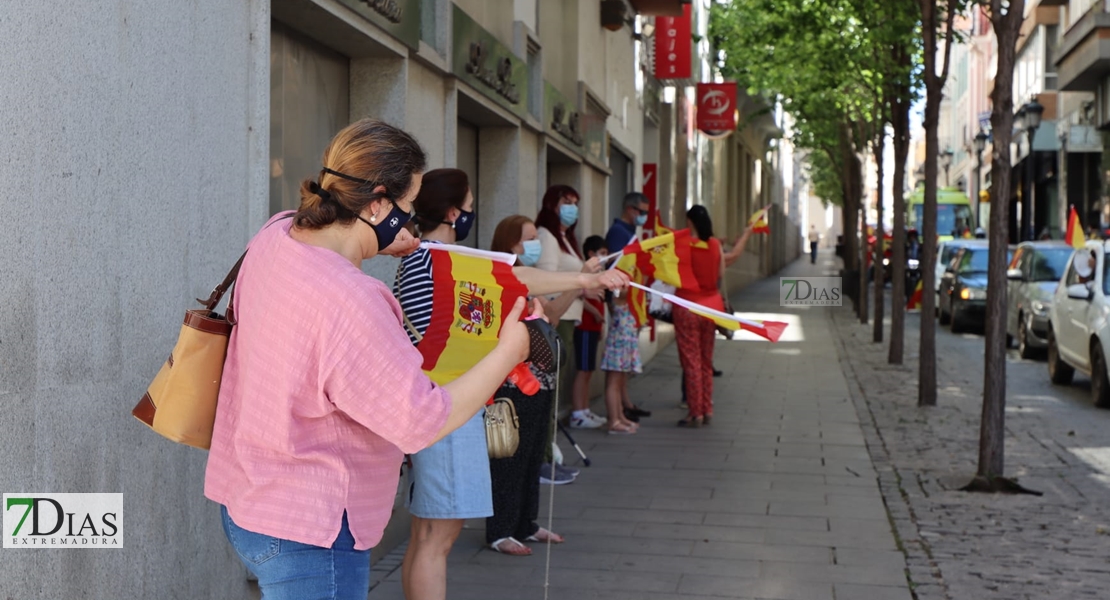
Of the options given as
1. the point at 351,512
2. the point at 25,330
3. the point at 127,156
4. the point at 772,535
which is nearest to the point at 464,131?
the point at 772,535

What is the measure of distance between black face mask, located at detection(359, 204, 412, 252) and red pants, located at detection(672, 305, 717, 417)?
28.5 feet

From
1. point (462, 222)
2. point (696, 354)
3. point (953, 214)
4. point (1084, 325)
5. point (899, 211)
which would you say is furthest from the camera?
point (953, 214)

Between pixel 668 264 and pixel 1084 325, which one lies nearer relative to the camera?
pixel 668 264

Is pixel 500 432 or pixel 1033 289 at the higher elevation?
pixel 1033 289

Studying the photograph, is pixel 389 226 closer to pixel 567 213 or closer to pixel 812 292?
pixel 812 292

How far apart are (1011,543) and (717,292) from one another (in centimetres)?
476

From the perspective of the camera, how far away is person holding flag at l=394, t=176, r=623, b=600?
480 centimetres

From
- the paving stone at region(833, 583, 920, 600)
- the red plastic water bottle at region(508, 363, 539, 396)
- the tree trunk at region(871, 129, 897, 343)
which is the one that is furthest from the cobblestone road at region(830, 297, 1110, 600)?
the tree trunk at region(871, 129, 897, 343)

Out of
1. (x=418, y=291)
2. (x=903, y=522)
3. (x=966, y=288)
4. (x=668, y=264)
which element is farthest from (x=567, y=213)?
(x=966, y=288)

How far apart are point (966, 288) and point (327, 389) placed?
78.5 feet

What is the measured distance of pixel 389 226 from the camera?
314 cm

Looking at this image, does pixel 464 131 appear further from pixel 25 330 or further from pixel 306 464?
pixel 306 464

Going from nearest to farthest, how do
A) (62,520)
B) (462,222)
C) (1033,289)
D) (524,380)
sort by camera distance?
(524,380) → (62,520) → (462,222) → (1033,289)

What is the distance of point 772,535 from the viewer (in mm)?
7535
